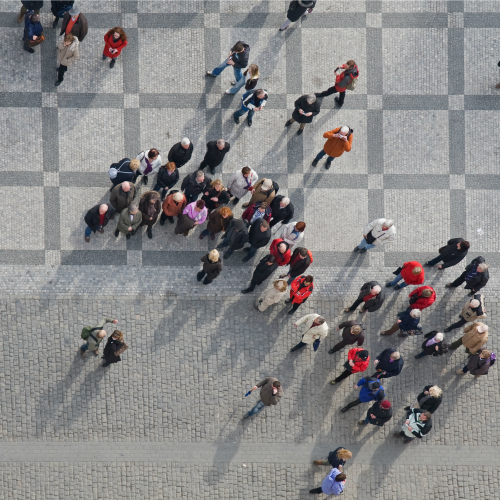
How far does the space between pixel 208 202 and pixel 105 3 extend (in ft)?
16.4

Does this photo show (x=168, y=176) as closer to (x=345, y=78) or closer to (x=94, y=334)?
(x=94, y=334)

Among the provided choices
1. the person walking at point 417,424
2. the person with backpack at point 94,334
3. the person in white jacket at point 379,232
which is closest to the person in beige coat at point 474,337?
the person walking at point 417,424

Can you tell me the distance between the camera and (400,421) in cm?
1360

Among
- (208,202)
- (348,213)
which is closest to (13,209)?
(208,202)

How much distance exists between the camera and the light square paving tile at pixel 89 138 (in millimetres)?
14000

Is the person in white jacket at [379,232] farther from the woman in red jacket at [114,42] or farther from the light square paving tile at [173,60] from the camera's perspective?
the woman in red jacket at [114,42]

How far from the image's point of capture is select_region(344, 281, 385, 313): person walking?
12688 mm

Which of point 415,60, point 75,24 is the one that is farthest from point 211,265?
point 415,60

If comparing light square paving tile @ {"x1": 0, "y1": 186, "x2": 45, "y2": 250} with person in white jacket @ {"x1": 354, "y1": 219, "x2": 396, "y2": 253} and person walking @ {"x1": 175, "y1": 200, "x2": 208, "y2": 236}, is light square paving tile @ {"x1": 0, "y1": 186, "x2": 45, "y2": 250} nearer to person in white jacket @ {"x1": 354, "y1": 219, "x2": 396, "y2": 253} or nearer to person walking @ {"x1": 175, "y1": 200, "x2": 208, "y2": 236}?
person walking @ {"x1": 175, "y1": 200, "x2": 208, "y2": 236}

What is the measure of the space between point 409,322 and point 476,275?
5.12 feet

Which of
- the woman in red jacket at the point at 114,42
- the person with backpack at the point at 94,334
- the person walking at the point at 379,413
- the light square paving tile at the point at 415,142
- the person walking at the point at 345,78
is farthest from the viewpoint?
the light square paving tile at the point at 415,142

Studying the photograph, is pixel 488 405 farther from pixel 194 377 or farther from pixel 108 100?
pixel 108 100

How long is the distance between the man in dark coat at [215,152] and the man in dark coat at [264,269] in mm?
2136

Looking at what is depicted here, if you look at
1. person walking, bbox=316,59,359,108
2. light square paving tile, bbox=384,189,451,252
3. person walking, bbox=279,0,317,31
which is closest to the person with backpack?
light square paving tile, bbox=384,189,451,252
